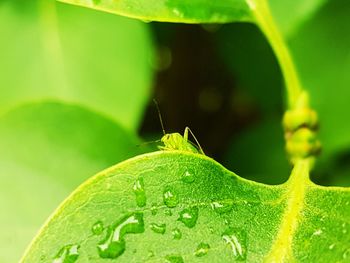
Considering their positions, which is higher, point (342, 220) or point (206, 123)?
point (206, 123)

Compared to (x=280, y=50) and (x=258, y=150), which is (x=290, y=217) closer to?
(x=280, y=50)

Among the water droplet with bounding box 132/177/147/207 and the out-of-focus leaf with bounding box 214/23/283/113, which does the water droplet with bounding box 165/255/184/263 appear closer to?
the water droplet with bounding box 132/177/147/207

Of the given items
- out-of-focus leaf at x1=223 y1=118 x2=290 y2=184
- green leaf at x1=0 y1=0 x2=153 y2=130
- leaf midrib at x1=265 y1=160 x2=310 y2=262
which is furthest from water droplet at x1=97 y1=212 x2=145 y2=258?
out-of-focus leaf at x1=223 y1=118 x2=290 y2=184

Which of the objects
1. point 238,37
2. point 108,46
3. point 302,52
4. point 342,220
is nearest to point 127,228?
point 342,220

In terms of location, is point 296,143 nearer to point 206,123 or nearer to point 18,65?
point 18,65

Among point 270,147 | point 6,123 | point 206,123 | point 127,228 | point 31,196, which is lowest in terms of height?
point 127,228

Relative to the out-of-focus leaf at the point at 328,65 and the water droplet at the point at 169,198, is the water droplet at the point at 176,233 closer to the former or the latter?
the water droplet at the point at 169,198

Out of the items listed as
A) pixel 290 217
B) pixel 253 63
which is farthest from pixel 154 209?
pixel 253 63
